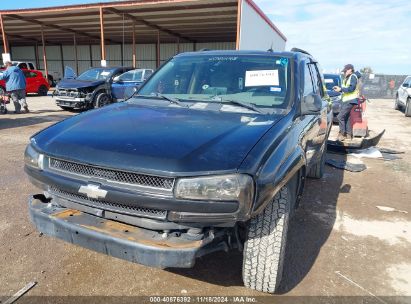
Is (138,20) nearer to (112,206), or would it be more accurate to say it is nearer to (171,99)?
(171,99)

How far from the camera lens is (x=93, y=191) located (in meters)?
2.11

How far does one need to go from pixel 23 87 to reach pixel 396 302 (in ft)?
38.7

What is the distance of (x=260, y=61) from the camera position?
3334mm

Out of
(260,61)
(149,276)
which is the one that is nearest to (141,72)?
(260,61)

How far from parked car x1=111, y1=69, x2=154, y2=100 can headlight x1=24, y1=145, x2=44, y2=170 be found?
9027 mm

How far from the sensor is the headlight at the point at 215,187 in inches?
74.0

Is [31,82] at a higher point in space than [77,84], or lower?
lower

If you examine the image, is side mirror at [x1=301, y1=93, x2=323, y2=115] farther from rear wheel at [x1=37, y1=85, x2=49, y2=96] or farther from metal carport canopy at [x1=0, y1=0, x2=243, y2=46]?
rear wheel at [x1=37, y1=85, x2=49, y2=96]

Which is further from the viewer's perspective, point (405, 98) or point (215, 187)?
point (405, 98)

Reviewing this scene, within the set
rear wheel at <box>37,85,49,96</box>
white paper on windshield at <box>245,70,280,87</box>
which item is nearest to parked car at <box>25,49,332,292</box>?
white paper on windshield at <box>245,70,280,87</box>

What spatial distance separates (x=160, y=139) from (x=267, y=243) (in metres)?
0.99

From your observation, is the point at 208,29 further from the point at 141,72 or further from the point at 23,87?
the point at 23,87

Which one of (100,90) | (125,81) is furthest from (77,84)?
(125,81)

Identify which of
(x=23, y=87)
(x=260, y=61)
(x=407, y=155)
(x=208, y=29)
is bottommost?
(x=407, y=155)
